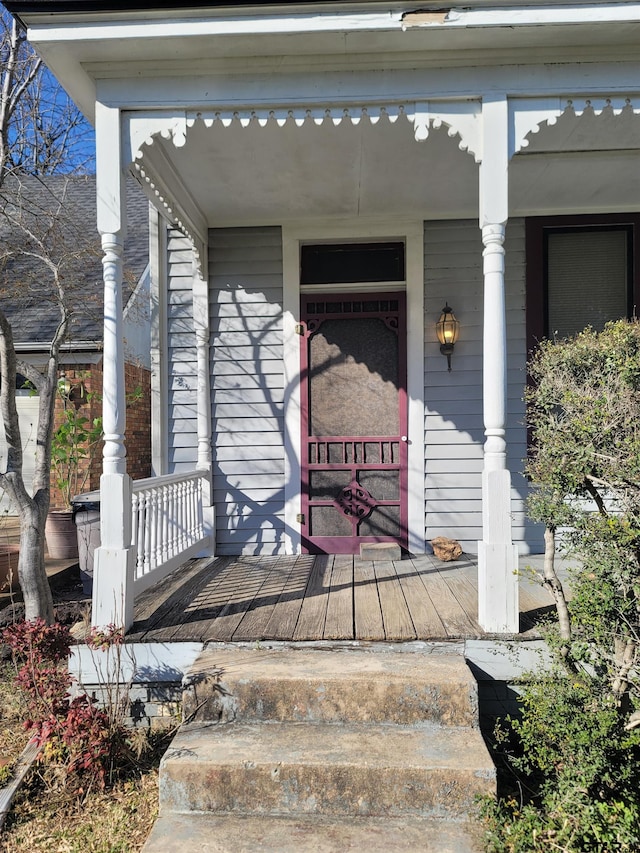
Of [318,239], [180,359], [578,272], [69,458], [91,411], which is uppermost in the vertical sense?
[318,239]

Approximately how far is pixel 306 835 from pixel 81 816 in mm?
947

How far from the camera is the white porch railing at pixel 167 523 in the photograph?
3.09 m

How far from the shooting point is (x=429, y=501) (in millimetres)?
4312

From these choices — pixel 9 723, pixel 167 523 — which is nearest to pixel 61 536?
pixel 167 523

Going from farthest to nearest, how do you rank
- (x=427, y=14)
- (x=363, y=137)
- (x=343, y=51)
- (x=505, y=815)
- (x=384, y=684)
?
(x=363, y=137), (x=343, y=51), (x=427, y=14), (x=384, y=684), (x=505, y=815)

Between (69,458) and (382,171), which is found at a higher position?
(382,171)


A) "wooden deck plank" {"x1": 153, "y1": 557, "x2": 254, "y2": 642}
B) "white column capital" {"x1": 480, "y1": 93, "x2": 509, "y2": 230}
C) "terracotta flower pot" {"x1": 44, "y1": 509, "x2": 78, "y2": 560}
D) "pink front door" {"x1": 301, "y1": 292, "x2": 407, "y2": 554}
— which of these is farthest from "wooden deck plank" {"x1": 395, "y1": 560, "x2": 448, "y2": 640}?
"terracotta flower pot" {"x1": 44, "y1": 509, "x2": 78, "y2": 560}

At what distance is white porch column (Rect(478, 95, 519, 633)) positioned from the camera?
104 inches

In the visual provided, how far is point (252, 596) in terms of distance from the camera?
3.22 metres

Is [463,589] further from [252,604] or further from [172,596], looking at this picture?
[172,596]

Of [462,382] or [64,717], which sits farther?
[462,382]

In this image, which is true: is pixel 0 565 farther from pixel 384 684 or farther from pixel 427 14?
pixel 427 14

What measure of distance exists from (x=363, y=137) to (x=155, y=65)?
1.25 meters

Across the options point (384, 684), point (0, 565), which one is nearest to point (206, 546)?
point (0, 565)
